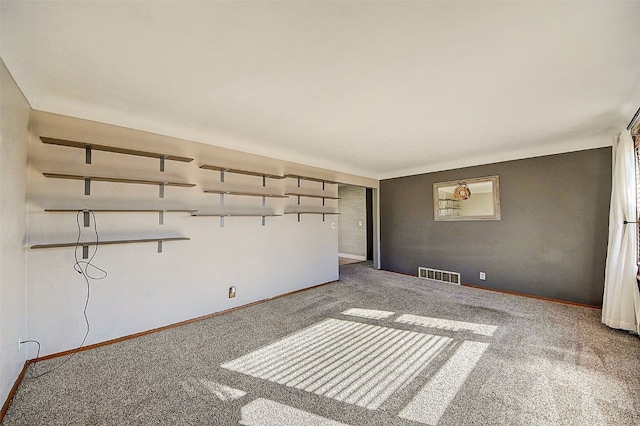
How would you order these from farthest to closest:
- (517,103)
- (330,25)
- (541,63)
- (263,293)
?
(263,293) → (517,103) → (541,63) → (330,25)

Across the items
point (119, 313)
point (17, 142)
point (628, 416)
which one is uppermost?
point (17, 142)

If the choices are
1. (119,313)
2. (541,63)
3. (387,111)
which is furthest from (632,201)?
(119,313)

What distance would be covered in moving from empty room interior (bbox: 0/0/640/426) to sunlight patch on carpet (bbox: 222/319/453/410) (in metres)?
0.02

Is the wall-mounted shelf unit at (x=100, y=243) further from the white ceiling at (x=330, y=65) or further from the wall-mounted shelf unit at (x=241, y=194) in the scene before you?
the white ceiling at (x=330, y=65)

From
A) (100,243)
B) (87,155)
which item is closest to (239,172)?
(87,155)

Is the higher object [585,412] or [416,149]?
[416,149]

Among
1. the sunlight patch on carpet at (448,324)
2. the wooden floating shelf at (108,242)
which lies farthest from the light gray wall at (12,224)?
the sunlight patch on carpet at (448,324)

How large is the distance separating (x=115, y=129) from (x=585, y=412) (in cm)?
→ 461

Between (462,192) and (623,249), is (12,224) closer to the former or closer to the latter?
(623,249)

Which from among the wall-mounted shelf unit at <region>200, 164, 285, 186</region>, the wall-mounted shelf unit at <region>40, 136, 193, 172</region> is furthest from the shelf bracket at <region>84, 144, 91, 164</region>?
the wall-mounted shelf unit at <region>200, 164, 285, 186</region>

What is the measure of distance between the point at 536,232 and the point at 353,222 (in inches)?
189

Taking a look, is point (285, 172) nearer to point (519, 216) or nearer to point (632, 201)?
point (519, 216)

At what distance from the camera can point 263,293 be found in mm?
4020

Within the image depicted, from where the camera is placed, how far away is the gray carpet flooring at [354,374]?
5.49ft
